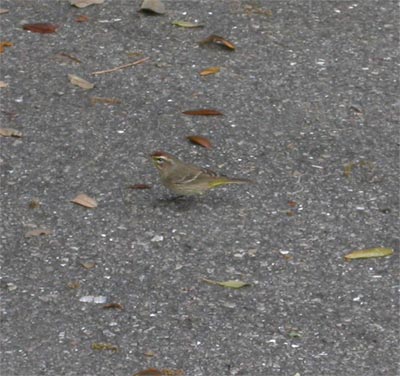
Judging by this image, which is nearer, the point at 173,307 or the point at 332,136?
the point at 173,307

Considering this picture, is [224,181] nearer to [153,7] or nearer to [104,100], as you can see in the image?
[104,100]

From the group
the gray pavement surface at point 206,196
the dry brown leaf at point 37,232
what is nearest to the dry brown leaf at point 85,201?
the gray pavement surface at point 206,196

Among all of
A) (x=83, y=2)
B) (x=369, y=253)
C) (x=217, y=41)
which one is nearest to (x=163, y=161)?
(x=369, y=253)

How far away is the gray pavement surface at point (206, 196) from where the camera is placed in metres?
5.09

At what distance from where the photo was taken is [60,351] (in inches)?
196

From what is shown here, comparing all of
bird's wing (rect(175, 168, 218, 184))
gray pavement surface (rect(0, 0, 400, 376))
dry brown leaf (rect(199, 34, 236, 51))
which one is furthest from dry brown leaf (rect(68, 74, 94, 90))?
bird's wing (rect(175, 168, 218, 184))

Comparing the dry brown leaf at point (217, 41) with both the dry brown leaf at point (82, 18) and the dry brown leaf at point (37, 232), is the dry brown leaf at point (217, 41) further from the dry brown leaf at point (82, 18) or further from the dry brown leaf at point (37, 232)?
the dry brown leaf at point (37, 232)

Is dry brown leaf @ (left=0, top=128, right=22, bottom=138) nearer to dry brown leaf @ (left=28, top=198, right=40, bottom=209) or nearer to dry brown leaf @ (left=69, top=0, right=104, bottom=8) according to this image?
dry brown leaf @ (left=28, top=198, right=40, bottom=209)

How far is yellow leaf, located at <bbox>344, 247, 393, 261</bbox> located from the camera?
569 cm

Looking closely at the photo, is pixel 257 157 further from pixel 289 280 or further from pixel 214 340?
pixel 214 340

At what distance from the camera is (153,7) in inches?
310

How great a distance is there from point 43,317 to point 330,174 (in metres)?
1.92

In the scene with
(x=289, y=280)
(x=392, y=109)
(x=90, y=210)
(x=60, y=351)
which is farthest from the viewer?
(x=392, y=109)

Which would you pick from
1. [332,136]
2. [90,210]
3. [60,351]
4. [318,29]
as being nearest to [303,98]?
[332,136]
